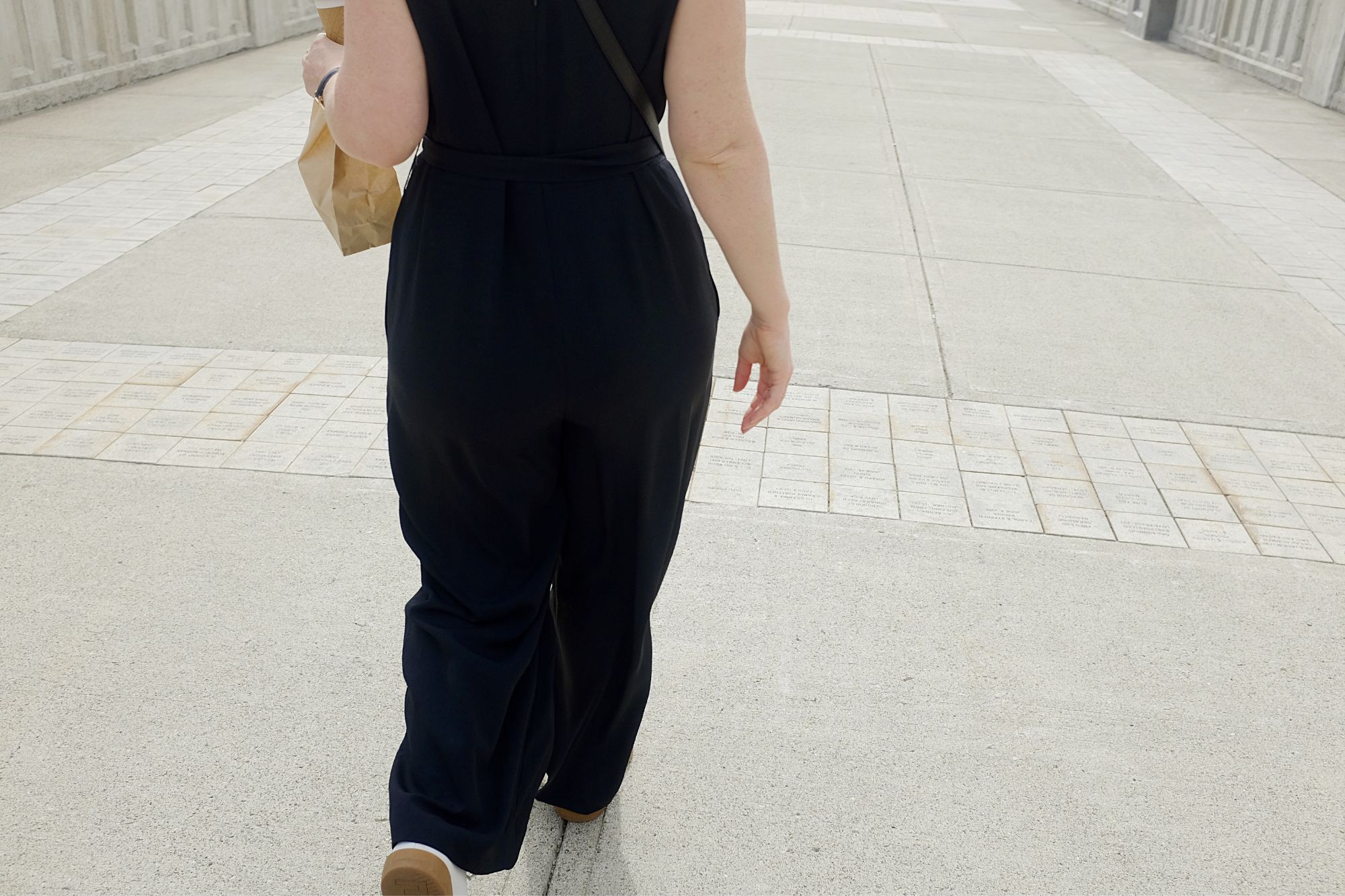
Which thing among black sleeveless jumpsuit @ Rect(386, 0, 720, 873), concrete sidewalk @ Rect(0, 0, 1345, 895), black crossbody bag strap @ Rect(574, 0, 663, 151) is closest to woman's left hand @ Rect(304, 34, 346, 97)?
black sleeveless jumpsuit @ Rect(386, 0, 720, 873)

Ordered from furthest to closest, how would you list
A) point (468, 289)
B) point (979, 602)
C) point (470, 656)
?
point (979, 602)
point (470, 656)
point (468, 289)

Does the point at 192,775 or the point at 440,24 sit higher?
the point at 440,24

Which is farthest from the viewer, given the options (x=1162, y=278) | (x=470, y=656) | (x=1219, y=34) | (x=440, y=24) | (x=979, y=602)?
(x=1219, y=34)

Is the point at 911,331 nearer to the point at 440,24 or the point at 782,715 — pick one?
Answer: the point at 782,715

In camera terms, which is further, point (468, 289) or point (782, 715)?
point (782, 715)

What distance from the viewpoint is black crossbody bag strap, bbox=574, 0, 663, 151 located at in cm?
145

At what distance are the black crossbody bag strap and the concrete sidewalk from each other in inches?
53.7

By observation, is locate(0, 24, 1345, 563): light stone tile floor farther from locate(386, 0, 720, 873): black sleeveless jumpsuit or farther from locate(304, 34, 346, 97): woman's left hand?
locate(304, 34, 346, 97): woman's left hand

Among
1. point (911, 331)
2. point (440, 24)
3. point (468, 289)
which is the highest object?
point (440, 24)

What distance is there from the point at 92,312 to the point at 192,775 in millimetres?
2949

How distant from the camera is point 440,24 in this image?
4.73ft

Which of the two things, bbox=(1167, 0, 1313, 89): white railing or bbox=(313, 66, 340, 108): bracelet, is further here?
bbox=(1167, 0, 1313, 89): white railing

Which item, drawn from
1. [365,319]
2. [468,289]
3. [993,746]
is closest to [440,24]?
[468,289]

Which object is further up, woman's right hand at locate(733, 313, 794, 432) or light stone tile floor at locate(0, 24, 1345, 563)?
woman's right hand at locate(733, 313, 794, 432)
